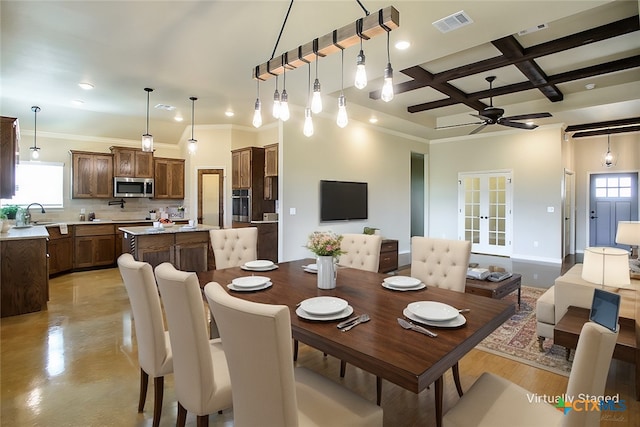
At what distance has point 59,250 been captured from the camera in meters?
5.74

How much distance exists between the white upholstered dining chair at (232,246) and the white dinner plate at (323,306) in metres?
1.55

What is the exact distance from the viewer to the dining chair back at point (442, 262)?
7.92 ft

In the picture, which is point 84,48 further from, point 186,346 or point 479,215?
point 479,215

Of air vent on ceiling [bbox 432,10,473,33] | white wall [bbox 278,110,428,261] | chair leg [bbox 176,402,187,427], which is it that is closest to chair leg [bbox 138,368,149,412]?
chair leg [bbox 176,402,187,427]

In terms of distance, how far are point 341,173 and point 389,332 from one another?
16.9 feet

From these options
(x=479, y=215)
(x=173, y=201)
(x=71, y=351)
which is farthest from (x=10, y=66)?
(x=479, y=215)

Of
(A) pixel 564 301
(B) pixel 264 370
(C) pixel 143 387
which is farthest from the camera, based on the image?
(A) pixel 564 301

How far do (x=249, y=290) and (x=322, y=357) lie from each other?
1.17 m

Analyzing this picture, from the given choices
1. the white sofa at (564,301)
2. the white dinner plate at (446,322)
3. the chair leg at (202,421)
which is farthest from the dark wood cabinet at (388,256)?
the chair leg at (202,421)

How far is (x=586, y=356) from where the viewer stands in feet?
3.24

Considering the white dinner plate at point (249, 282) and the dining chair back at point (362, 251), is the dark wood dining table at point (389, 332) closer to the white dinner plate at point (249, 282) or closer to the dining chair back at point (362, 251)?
the white dinner plate at point (249, 282)

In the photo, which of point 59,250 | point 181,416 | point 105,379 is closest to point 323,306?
point 181,416

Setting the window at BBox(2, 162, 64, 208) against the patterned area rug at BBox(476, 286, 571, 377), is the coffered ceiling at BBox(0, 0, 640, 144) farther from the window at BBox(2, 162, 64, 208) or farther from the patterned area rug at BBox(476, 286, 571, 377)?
the patterned area rug at BBox(476, 286, 571, 377)

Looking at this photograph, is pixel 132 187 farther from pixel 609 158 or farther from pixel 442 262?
pixel 609 158
